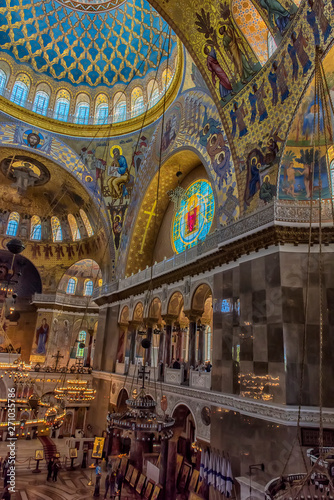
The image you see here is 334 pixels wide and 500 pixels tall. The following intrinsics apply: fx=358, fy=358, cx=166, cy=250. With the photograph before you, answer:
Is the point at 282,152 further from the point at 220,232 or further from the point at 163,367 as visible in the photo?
the point at 163,367

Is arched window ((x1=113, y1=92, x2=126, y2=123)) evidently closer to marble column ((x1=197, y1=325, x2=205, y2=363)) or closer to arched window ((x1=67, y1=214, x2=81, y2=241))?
arched window ((x1=67, y1=214, x2=81, y2=241))

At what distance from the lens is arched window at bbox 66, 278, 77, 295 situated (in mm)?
26578

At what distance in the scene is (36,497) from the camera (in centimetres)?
1152

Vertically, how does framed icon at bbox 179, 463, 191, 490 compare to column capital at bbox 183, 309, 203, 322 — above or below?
below

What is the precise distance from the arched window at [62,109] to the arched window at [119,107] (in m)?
2.78

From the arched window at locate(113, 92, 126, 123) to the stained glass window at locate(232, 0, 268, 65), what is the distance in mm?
10232

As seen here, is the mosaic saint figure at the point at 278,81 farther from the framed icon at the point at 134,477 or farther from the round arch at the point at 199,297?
the framed icon at the point at 134,477

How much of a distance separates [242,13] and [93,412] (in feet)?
63.8

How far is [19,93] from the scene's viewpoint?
1891 centimetres

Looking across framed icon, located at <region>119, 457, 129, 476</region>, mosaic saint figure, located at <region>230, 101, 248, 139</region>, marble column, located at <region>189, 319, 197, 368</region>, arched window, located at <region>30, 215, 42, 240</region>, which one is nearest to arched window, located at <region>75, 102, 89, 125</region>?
arched window, located at <region>30, 215, 42, 240</region>

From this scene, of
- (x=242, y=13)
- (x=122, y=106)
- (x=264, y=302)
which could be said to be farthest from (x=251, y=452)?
(x=122, y=106)

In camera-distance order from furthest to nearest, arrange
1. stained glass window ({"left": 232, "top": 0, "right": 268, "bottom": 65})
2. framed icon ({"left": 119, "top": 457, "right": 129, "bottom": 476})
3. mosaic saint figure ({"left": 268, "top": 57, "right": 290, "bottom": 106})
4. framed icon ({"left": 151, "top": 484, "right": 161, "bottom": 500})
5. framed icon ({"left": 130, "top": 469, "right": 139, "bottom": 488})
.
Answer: framed icon ({"left": 119, "top": 457, "right": 129, "bottom": 476}) → framed icon ({"left": 130, "top": 469, "right": 139, "bottom": 488}) → framed icon ({"left": 151, "top": 484, "right": 161, "bottom": 500}) → stained glass window ({"left": 232, "top": 0, "right": 268, "bottom": 65}) → mosaic saint figure ({"left": 268, "top": 57, "right": 290, "bottom": 106})

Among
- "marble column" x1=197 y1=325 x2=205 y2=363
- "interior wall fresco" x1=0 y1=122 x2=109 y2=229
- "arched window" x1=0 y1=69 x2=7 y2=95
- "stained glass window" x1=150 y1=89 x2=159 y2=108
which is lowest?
"marble column" x1=197 y1=325 x2=205 y2=363

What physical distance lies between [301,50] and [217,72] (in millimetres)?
3206
